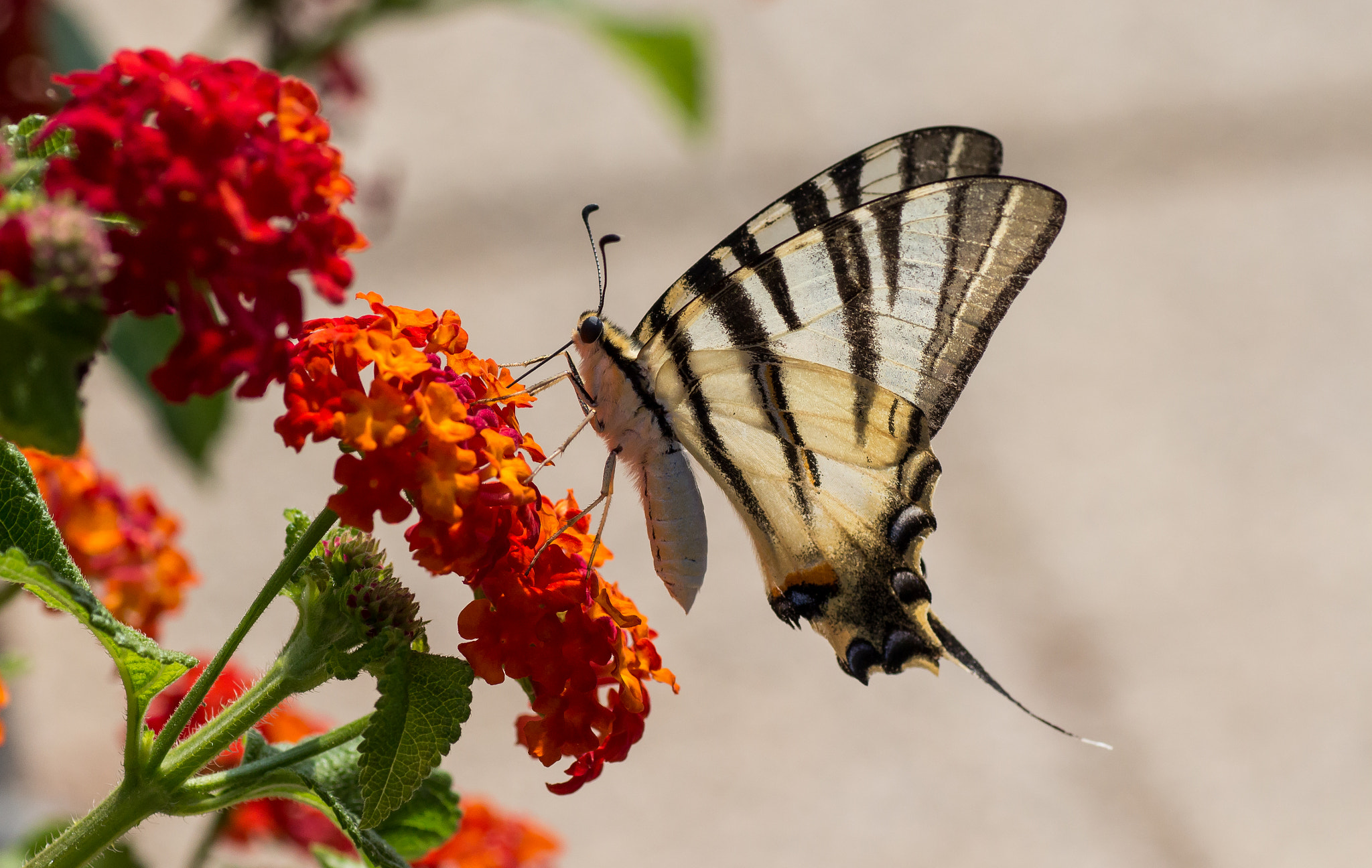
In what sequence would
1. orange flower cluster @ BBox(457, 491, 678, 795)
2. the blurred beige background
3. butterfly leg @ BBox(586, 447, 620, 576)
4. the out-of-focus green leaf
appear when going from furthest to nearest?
the blurred beige background < the out-of-focus green leaf < butterfly leg @ BBox(586, 447, 620, 576) < orange flower cluster @ BBox(457, 491, 678, 795)

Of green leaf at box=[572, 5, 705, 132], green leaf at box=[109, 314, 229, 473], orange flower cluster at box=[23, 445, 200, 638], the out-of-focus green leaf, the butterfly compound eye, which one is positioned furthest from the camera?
green leaf at box=[572, 5, 705, 132]

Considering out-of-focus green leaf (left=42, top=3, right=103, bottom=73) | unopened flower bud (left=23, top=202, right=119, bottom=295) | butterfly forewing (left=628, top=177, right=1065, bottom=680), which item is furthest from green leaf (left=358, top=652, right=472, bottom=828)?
out-of-focus green leaf (left=42, top=3, right=103, bottom=73)

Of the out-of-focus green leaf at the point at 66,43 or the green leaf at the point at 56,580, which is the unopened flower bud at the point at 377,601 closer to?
the green leaf at the point at 56,580

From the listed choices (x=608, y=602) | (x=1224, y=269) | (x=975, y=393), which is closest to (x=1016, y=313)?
(x=975, y=393)

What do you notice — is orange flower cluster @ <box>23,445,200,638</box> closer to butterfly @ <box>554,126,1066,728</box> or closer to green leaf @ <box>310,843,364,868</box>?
green leaf @ <box>310,843,364,868</box>

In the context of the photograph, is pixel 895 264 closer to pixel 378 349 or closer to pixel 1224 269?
pixel 378 349

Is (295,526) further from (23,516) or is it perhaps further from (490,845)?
(490,845)
